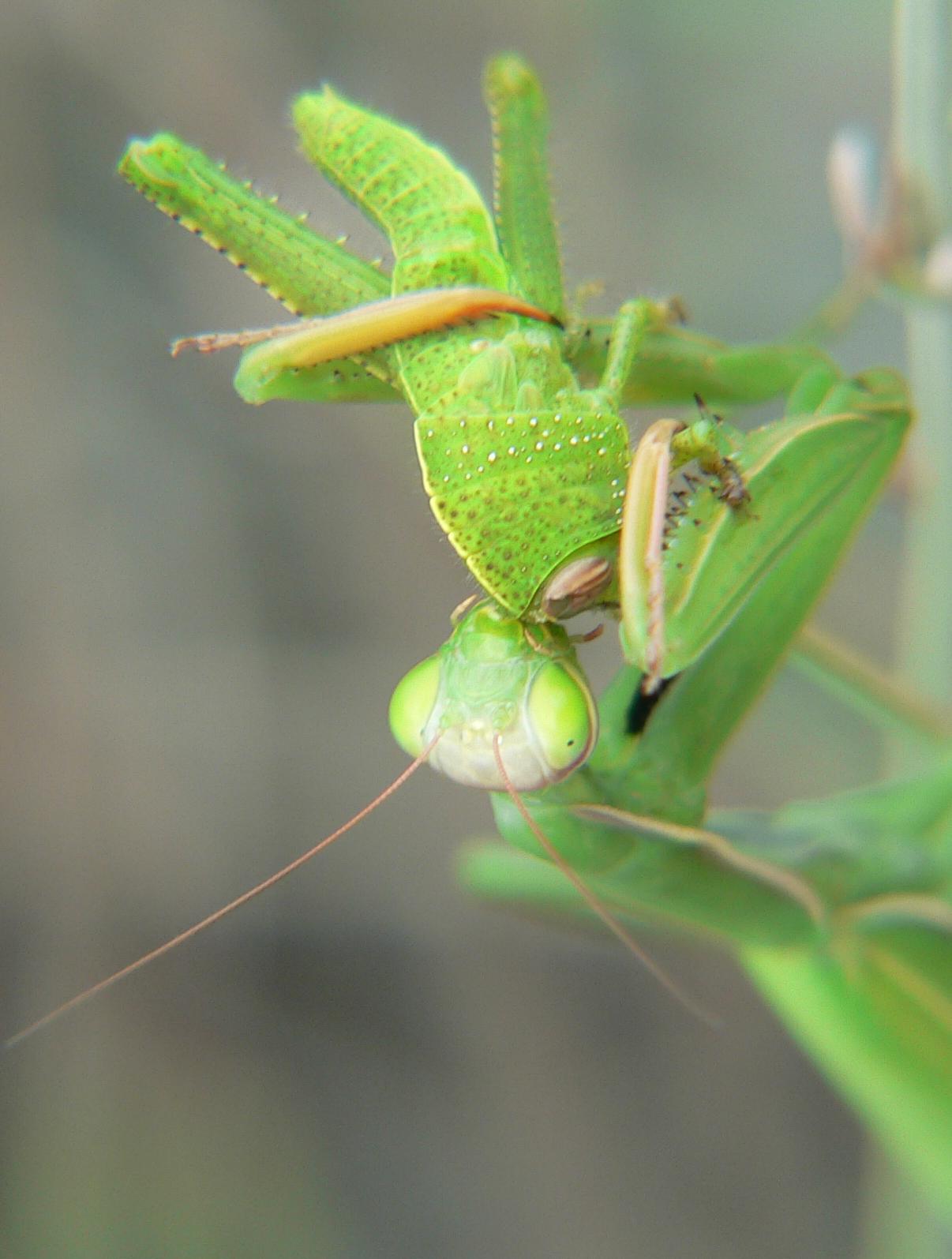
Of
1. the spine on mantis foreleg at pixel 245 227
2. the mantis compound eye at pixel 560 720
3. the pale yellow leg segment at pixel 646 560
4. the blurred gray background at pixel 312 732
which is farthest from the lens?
the blurred gray background at pixel 312 732

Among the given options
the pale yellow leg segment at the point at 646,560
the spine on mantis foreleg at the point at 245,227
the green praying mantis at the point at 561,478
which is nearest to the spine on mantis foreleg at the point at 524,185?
the green praying mantis at the point at 561,478

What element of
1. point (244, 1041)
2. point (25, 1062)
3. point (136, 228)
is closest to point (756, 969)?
point (244, 1041)

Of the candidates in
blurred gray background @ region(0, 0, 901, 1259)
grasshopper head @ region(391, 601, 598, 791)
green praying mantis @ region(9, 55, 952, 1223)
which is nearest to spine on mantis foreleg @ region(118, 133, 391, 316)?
green praying mantis @ region(9, 55, 952, 1223)

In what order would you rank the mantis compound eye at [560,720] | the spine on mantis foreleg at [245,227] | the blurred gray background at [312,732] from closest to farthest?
the mantis compound eye at [560,720], the spine on mantis foreleg at [245,227], the blurred gray background at [312,732]

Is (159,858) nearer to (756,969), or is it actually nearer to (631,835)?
(756,969)

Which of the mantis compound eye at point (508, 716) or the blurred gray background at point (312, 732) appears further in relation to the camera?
the blurred gray background at point (312, 732)

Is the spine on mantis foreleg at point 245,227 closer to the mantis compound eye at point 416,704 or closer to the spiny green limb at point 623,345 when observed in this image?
the spiny green limb at point 623,345

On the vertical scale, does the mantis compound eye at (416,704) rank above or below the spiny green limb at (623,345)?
below

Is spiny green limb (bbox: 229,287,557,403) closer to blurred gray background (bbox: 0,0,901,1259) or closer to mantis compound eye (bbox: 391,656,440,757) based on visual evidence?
mantis compound eye (bbox: 391,656,440,757)

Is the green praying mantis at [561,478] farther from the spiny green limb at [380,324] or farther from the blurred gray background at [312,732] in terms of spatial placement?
the blurred gray background at [312,732]

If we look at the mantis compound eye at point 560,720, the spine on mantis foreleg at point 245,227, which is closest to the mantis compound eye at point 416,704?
the mantis compound eye at point 560,720

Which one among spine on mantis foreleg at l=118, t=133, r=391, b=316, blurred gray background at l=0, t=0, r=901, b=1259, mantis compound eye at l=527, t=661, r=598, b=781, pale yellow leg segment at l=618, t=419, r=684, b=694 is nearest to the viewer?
pale yellow leg segment at l=618, t=419, r=684, b=694
